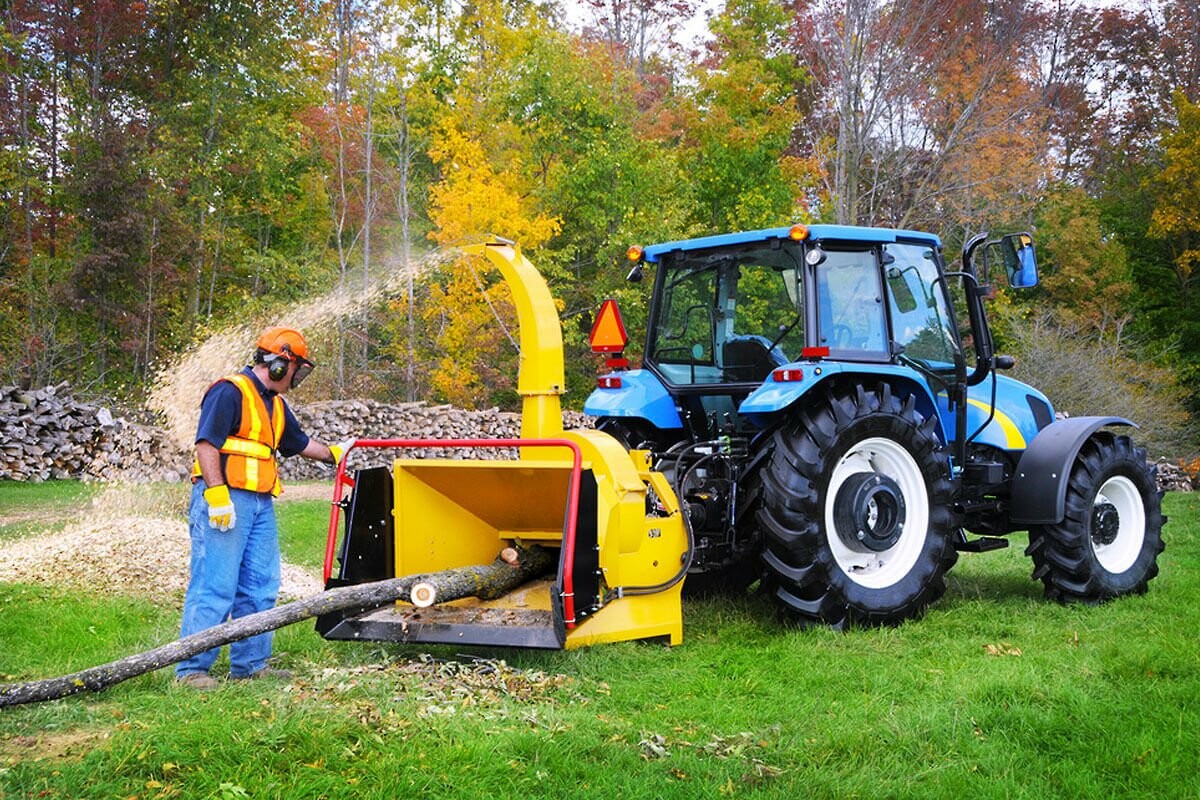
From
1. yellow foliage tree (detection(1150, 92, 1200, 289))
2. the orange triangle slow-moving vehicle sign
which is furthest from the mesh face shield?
yellow foliage tree (detection(1150, 92, 1200, 289))

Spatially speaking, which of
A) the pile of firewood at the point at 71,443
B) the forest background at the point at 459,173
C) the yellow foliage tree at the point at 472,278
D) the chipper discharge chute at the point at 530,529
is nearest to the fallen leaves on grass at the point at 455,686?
the chipper discharge chute at the point at 530,529

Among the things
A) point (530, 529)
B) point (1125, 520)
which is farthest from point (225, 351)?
point (1125, 520)

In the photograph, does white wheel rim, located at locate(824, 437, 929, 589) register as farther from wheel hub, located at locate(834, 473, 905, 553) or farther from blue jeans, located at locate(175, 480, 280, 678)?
blue jeans, located at locate(175, 480, 280, 678)

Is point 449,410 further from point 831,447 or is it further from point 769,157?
point 831,447

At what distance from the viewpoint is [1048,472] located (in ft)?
22.4

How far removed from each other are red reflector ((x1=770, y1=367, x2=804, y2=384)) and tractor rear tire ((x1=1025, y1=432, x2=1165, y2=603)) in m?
2.14

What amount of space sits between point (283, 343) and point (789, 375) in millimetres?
2475

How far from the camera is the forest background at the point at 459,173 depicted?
61.4 ft

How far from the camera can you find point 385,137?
66.8 ft

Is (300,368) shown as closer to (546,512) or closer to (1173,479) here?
(546,512)

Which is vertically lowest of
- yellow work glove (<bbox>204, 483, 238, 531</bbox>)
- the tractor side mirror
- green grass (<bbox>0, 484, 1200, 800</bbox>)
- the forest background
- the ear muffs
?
green grass (<bbox>0, 484, 1200, 800</bbox>)

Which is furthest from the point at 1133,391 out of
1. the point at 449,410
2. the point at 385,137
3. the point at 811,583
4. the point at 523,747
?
the point at 523,747

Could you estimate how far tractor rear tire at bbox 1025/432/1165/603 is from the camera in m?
6.82

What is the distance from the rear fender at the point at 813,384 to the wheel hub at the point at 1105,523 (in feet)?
4.52
